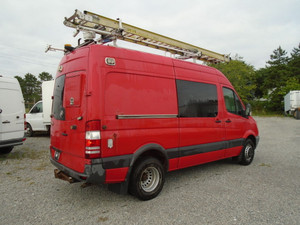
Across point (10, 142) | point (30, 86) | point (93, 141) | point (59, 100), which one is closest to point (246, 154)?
point (93, 141)

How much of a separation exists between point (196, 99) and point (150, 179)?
1880mm

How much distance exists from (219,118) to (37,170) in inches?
Result: 184

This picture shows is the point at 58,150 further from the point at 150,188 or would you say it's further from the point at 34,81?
the point at 34,81

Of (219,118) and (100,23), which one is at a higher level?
(100,23)

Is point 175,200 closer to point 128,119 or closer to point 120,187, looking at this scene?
point 120,187

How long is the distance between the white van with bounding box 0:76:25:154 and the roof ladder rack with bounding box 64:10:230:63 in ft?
13.2

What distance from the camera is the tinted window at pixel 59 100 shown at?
3834 mm

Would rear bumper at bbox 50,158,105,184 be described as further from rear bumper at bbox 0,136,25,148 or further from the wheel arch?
rear bumper at bbox 0,136,25,148

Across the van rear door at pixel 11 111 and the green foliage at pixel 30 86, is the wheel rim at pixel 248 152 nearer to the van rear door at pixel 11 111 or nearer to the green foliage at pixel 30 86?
the van rear door at pixel 11 111

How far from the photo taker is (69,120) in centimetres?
357

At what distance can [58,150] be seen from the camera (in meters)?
3.91

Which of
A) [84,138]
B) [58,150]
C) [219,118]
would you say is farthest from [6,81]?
[219,118]

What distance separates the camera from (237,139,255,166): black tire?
586 cm

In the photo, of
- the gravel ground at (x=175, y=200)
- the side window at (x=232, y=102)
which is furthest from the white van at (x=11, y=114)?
the side window at (x=232, y=102)
